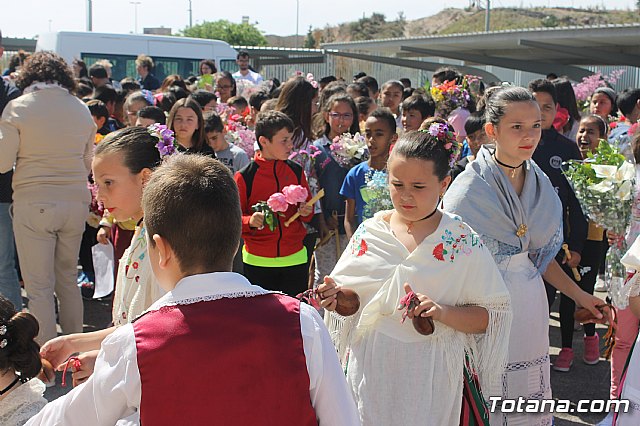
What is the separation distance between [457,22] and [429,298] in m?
79.3

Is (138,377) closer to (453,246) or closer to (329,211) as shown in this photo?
(453,246)

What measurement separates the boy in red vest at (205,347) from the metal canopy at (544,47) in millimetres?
15976

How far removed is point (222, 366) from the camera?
191 centimetres

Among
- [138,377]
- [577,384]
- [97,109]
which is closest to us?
[138,377]

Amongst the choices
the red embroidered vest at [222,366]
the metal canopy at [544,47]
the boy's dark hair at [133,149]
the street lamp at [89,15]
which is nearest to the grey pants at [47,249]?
the boy's dark hair at [133,149]

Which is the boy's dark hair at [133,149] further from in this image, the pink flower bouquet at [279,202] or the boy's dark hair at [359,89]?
the boy's dark hair at [359,89]

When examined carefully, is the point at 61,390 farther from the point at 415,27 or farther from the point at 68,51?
the point at 415,27

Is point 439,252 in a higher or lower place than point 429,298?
higher

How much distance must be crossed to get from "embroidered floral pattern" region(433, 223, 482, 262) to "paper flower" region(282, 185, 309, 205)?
2311mm

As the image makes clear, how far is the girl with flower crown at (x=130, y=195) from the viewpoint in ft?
9.55

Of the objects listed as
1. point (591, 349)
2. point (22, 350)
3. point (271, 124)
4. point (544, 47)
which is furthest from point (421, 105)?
point (544, 47)

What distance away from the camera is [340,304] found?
10.5ft

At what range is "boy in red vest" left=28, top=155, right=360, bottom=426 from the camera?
1906mm

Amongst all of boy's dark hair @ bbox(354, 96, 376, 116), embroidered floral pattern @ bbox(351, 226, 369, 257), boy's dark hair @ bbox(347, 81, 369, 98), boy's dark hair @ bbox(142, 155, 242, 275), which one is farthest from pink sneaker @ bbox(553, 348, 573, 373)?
boy's dark hair @ bbox(347, 81, 369, 98)
